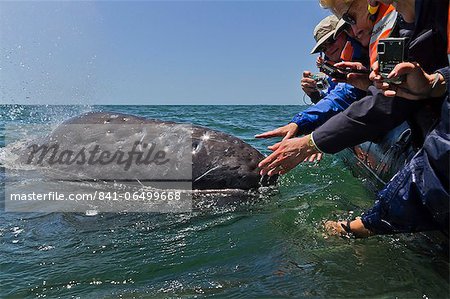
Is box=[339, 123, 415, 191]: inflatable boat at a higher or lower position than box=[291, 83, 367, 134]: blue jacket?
lower

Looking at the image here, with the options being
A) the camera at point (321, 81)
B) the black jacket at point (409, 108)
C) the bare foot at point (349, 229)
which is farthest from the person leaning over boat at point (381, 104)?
the camera at point (321, 81)

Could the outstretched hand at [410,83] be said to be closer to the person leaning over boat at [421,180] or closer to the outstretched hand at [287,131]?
the person leaning over boat at [421,180]

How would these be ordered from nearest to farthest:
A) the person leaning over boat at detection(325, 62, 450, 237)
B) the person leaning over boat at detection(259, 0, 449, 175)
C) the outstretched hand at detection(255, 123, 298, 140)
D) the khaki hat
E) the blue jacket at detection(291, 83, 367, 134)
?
the person leaning over boat at detection(325, 62, 450, 237), the person leaning over boat at detection(259, 0, 449, 175), the outstretched hand at detection(255, 123, 298, 140), the blue jacket at detection(291, 83, 367, 134), the khaki hat

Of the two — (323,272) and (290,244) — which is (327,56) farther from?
(323,272)

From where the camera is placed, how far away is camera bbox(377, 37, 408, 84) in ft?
8.60

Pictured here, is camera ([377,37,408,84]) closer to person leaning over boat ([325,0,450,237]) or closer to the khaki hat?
person leaning over boat ([325,0,450,237])

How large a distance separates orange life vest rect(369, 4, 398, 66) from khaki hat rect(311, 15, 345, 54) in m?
1.56

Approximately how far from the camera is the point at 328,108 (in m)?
4.38

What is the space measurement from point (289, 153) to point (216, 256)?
81cm

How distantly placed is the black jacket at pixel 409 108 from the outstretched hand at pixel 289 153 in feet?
0.26

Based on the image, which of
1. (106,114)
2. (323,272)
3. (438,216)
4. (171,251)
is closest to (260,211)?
(171,251)

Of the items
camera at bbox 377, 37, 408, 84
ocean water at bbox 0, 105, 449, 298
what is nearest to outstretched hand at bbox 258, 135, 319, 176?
ocean water at bbox 0, 105, 449, 298

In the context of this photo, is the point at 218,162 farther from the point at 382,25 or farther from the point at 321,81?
the point at 321,81

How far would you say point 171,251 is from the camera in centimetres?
315
